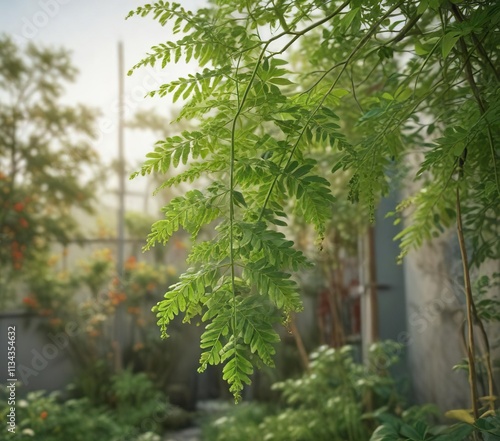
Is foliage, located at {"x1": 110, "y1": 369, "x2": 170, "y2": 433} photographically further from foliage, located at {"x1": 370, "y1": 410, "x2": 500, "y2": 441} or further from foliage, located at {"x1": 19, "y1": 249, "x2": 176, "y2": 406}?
foliage, located at {"x1": 370, "y1": 410, "x2": 500, "y2": 441}

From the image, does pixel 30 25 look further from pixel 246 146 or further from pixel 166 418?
pixel 246 146

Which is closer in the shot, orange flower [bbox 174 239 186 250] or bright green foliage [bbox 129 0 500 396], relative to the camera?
bright green foliage [bbox 129 0 500 396]

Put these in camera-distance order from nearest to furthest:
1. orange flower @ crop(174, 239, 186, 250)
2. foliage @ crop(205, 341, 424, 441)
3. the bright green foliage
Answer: the bright green foliage, foliage @ crop(205, 341, 424, 441), orange flower @ crop(174, 239, 186, 250)

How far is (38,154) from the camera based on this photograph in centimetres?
517

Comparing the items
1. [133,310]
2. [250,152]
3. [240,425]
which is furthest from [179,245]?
Answer: [250,152]

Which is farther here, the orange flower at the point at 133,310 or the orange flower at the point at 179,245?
the orange flower at the point at 179,245

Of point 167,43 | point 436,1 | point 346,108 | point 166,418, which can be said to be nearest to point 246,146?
point 167,43

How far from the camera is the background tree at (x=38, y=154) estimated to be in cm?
499

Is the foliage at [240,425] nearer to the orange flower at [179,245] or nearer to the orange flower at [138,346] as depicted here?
the orange flower at [138,346]

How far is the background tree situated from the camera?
196 inches

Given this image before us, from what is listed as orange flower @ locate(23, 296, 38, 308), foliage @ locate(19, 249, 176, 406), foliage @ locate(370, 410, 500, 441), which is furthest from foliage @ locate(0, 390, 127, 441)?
foliage @ locate(370, 410, 500, 441)

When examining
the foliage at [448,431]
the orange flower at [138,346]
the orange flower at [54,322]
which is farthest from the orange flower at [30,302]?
the foliage at [448,431]

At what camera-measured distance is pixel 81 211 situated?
217 inches

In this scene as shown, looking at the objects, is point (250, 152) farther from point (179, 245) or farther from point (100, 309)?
point (179, 245)
